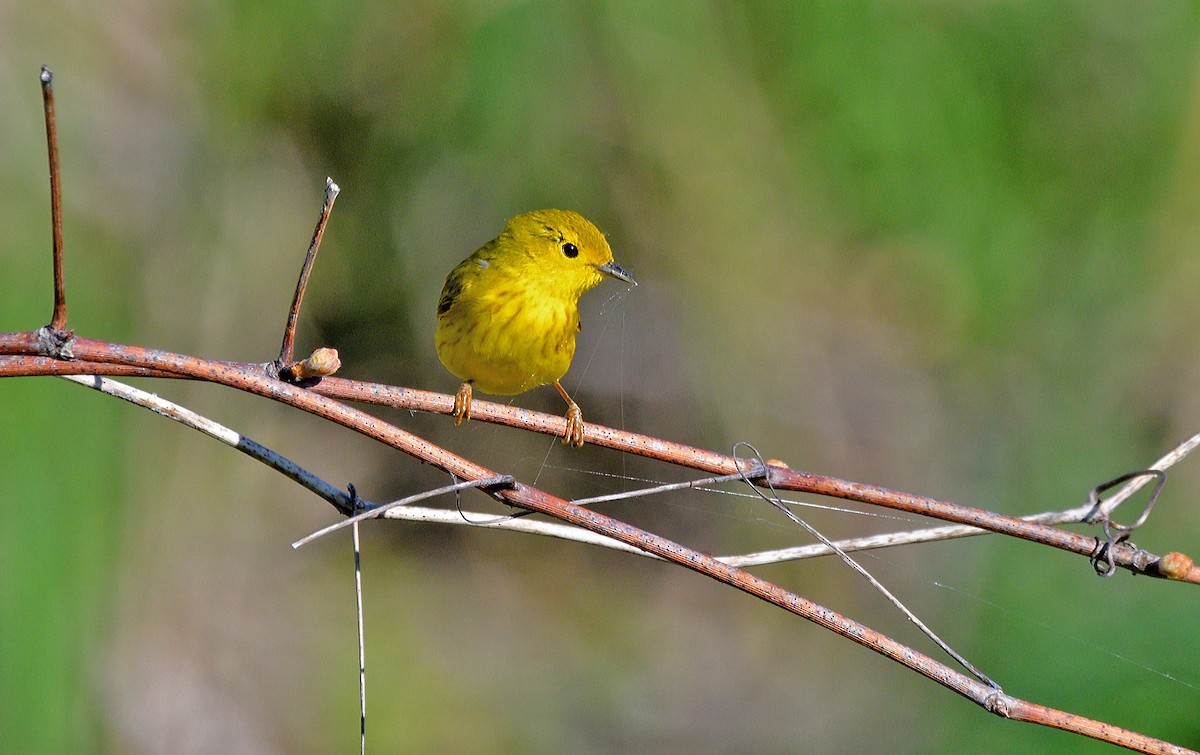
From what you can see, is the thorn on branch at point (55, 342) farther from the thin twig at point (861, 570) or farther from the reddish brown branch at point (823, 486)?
the thin twig at point (861, 570)

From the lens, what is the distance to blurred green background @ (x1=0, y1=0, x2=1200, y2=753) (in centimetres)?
312

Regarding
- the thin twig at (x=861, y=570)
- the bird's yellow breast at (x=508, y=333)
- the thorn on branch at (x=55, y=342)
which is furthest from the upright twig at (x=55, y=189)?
the bird's yellow breast at (x=508, y=333)

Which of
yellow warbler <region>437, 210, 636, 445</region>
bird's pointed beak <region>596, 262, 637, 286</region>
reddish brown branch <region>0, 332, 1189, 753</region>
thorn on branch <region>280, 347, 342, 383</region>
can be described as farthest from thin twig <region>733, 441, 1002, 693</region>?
bird's pointed beak <region>596, 262, 637, 286</region>

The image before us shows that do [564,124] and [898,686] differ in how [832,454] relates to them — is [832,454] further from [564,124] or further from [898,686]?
[564,124]

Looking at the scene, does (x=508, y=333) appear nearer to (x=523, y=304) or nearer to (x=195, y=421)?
(x=523, y=304)

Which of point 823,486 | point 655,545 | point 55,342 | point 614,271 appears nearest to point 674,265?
point 614,271

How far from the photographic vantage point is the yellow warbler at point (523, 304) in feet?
8.38

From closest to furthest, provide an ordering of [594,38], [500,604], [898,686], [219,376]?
[219,376] < [594,38] < [898,686] < [500,604]

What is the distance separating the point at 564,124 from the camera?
334 cm

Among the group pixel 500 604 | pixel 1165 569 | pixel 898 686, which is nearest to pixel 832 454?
A: pixel 898 686

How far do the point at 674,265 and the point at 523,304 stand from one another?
3.55 ft

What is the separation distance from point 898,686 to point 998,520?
2504 millimetres

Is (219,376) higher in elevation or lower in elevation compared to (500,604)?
lower

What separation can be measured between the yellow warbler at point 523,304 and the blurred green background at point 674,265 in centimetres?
74
